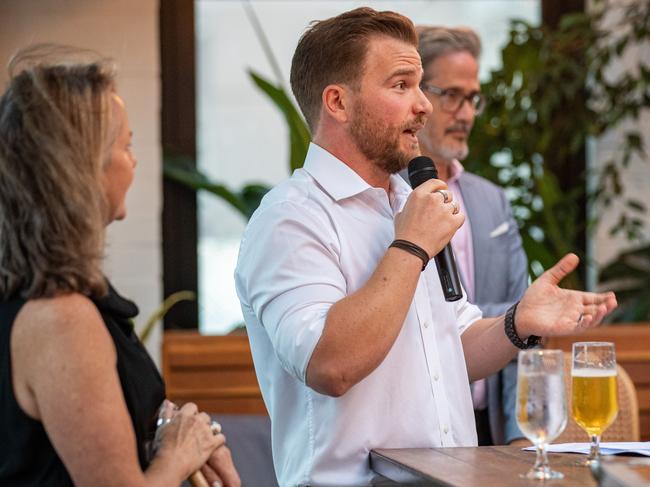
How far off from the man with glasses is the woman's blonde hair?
4.25 ft

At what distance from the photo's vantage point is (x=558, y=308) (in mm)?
1924

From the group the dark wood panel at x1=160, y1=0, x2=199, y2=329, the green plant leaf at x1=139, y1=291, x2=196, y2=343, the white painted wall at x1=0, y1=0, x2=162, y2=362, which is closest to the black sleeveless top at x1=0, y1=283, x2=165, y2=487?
the green plant leaf at x1=139, y1=291, x2=196, y2=343

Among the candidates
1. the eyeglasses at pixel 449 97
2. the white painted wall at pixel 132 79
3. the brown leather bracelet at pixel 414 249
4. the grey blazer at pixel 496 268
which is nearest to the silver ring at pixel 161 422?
the brown leather bracelet at pixel 414 249

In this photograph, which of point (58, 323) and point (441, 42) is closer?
point (58, 323)

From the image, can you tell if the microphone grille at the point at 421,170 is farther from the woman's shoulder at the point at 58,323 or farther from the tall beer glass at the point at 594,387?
the woman's shoulder at the point at 58,323

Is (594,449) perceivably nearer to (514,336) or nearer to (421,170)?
(514,336)

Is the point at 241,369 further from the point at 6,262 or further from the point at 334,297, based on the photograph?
the point at 6,262

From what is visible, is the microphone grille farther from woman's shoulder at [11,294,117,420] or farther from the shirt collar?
woman's shoulder at [11,294,117,420]

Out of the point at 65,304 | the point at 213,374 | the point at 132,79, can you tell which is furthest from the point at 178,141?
the point at 65,304

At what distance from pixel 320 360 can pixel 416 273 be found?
0.21 m

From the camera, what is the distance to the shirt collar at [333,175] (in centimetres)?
193

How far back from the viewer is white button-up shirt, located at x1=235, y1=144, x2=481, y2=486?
1.77 m

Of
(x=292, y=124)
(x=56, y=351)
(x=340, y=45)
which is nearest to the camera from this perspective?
(x=56, y=351)

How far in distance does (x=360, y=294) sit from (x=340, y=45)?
0.52 m
